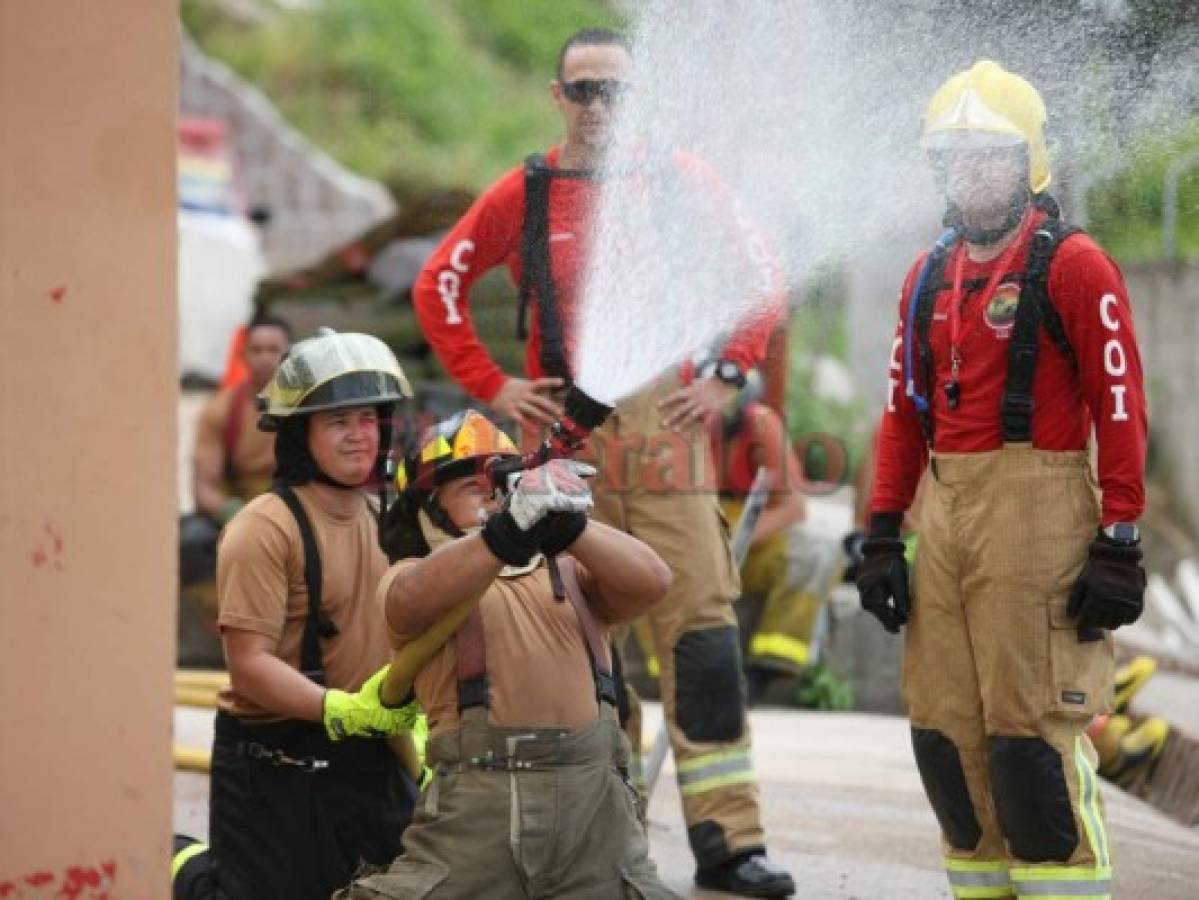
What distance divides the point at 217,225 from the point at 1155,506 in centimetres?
825

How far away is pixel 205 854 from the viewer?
535 cm

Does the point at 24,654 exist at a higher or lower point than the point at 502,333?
lower

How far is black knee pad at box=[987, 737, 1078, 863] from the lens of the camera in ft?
15.8

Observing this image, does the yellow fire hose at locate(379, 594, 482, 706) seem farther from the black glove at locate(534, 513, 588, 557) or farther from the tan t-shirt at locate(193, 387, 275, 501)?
the tan t-shirt at locate(193, 387, 275, 501)

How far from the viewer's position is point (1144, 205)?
10695 mm

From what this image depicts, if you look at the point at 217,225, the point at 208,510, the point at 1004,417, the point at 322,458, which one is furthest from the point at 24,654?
the point at 217,225

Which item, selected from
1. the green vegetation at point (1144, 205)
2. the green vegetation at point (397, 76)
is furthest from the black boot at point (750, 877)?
the green vegetation at point (397, 76)

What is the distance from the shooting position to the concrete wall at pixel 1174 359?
13.6 m

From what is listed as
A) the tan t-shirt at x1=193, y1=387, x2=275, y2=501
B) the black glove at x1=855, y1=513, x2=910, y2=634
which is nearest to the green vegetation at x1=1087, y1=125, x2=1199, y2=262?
the black glove at x1=855, y1=513, x2=910, y2=634

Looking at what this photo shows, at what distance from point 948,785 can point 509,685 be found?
115cm

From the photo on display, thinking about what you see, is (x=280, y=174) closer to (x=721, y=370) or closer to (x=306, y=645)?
(x=721, y=370)

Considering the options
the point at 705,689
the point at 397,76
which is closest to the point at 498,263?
the point at 705,689

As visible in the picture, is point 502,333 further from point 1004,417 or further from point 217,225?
point 217,225

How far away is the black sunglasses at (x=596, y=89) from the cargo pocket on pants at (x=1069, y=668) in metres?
1.91
